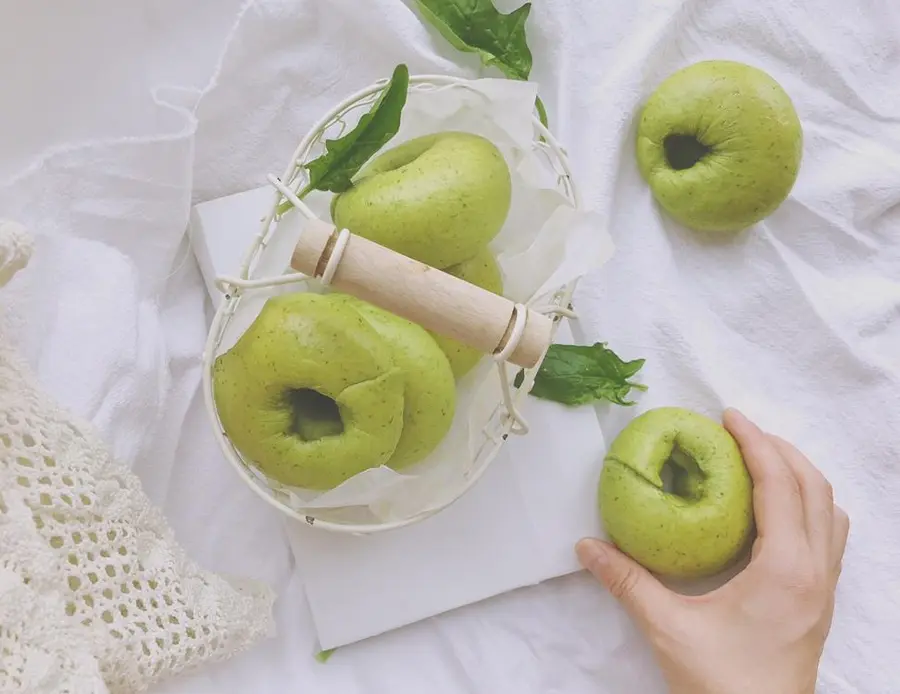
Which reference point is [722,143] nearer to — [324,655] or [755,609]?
[755,609]

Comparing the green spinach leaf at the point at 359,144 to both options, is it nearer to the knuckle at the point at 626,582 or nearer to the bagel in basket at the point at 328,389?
the bagel in basket at the point at 328,389

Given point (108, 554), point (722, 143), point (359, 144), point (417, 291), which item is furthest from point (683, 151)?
point (108, 554)

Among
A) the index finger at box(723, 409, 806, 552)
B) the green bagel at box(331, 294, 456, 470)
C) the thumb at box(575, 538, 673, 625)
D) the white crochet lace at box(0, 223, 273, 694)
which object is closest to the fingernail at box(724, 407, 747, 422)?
the index finger at box(723, 409, 806, 552)

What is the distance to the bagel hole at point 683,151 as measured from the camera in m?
0.74

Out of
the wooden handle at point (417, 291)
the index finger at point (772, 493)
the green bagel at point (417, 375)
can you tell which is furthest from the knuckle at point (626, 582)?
the wooden handle at point (417, 291)

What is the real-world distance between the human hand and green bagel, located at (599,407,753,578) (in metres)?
0.02

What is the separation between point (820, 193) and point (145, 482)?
1.91 ft

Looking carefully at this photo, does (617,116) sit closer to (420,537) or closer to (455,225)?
(455,225)

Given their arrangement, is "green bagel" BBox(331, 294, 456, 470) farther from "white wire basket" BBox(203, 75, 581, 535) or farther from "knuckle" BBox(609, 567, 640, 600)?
"knuckle" BBox(609, 567, 640, 600)

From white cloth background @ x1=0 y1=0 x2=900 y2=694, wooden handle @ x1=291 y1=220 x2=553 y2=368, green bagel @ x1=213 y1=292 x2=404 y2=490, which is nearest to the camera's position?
wooden handle @ x1=291 y1=220 x2=553 y2=368

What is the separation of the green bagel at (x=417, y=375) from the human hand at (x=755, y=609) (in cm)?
19

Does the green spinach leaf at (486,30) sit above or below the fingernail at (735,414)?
above

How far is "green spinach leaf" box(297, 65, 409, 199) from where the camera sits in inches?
22.6

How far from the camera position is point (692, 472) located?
2.33 feet
